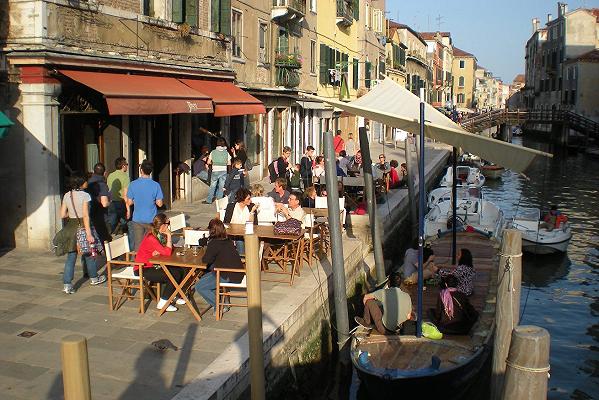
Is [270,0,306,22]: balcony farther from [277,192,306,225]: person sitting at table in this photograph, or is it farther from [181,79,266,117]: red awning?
[277,192,306,225]: person sitting at table

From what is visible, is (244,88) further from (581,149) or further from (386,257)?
(581,149)

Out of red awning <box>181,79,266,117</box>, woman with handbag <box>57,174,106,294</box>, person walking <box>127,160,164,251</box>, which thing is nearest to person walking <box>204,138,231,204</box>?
red awning <box>181,79,266,117</box>

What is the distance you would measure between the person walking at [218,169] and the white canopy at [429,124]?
19.2 ft

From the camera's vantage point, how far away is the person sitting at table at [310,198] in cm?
1381

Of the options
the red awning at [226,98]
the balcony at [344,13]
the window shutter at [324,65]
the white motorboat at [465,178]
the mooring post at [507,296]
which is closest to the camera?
the mooring post at [507,296]

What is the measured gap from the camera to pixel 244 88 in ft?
67.8

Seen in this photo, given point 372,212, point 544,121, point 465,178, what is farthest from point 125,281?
point 544,121

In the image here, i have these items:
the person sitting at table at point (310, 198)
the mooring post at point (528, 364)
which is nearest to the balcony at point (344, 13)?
the person sitting at table at point (310, 198)

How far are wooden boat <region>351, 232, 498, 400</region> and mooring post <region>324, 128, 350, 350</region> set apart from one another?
0.68 metres

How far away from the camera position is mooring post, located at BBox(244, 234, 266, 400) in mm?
6086

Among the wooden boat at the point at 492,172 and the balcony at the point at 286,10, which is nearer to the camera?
the balcony at the point at 286,10

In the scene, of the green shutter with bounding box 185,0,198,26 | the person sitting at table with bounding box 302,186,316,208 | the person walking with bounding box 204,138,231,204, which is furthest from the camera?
the person walking with bounding box 204,138,231,204

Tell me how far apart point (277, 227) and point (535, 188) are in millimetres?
27016

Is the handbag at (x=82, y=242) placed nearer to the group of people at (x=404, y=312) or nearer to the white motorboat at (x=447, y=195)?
the group of people at (x=404, y=312)
